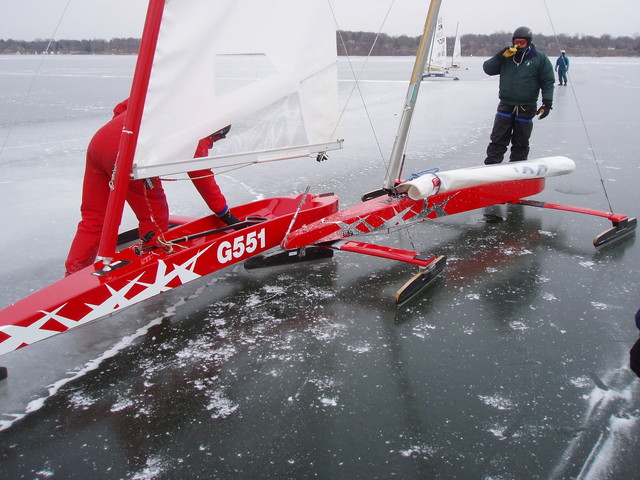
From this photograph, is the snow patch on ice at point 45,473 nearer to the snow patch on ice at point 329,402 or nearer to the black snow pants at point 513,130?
the snow patch on ice at point 329,402

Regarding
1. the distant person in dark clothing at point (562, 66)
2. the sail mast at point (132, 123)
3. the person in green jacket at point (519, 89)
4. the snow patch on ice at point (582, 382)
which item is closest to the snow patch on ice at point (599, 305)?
the snow patch on ice at point (582, 382)

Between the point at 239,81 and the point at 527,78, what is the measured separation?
3.03 meters

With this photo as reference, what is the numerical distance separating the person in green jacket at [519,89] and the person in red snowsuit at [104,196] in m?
2.98

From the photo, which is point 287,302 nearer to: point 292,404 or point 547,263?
→ point 292,404

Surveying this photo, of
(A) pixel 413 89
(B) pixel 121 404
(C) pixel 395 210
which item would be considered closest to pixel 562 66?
(A) pixel 413 89

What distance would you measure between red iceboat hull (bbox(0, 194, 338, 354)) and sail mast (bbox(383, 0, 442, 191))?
645 mm

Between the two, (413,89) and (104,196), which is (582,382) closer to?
(413,89)

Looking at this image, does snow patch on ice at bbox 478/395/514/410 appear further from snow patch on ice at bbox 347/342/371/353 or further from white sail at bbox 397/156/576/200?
white sail at bbox 397/156/576/200

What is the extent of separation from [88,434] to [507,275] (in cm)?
253

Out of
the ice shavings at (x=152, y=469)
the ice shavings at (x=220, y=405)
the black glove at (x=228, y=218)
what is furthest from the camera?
the black glove at (x=228, y=218)

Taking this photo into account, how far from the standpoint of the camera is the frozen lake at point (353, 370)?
1858 mm

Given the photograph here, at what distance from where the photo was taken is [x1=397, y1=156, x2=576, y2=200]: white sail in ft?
11.4

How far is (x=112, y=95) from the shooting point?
13.5m

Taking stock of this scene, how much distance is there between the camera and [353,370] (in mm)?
2359
